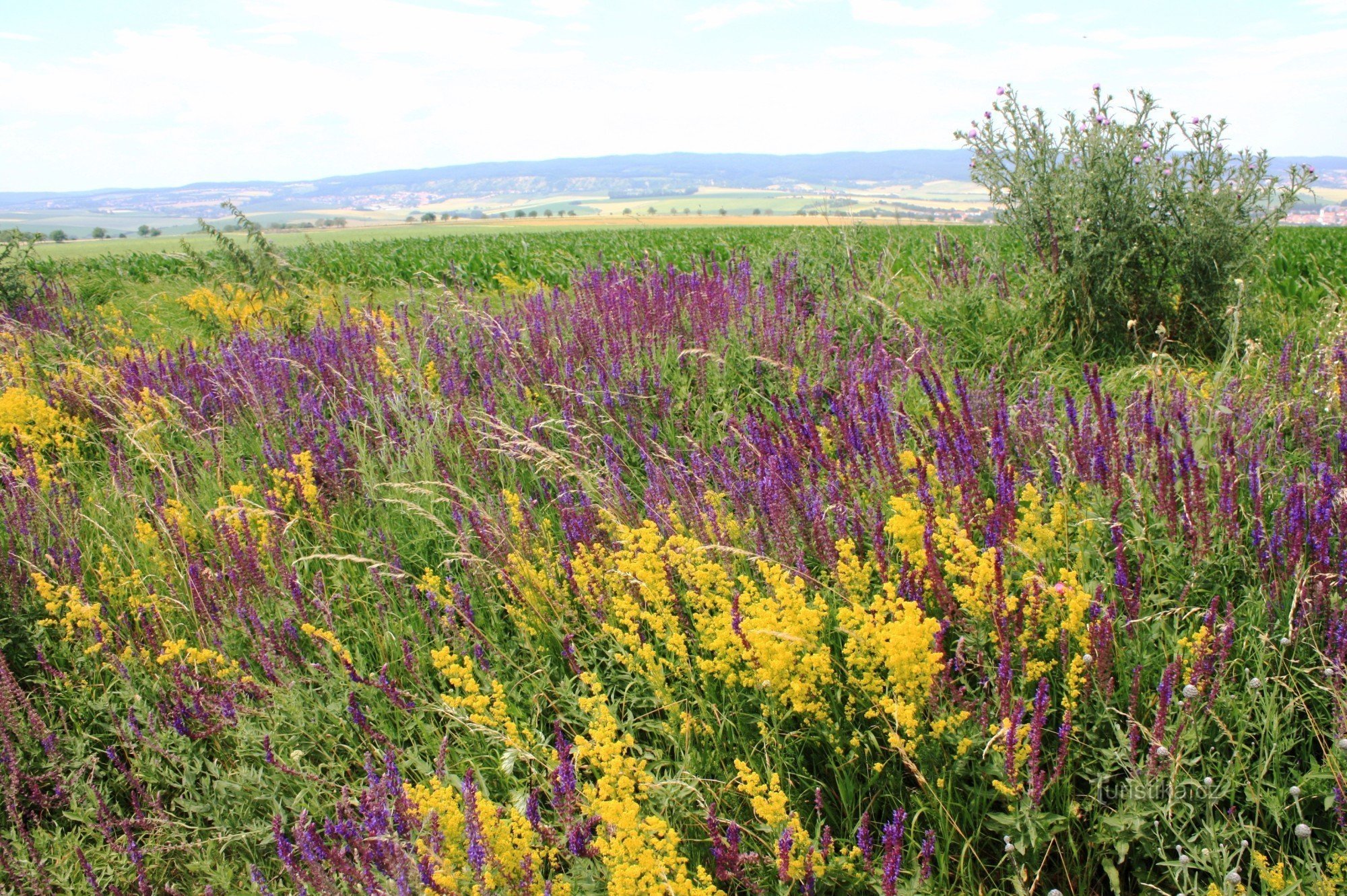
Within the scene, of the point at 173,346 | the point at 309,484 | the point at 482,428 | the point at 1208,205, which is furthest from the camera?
the point at 173,346

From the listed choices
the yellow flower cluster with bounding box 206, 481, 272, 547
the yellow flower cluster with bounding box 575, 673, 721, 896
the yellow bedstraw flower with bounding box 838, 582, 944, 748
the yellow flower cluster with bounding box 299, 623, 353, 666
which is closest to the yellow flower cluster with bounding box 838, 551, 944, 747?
the yellow bedstraw flower with bounding box 838, 582, 944, 748

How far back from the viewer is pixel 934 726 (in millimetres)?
1726

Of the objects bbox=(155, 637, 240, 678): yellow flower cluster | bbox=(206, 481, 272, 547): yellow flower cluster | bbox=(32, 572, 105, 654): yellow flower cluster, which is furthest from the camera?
bbox=(206, 481, 272, 547): yellow flower cluster

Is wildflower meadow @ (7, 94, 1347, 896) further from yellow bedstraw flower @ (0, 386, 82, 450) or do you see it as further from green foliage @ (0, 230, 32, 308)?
green foliage @ (0, 230, 32, 308)

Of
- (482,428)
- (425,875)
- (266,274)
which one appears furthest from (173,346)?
(425,875)

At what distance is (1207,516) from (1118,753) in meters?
0.87

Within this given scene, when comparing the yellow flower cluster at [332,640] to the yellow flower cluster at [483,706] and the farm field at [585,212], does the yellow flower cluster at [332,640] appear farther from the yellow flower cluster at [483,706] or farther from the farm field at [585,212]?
the farm field at [585,212]

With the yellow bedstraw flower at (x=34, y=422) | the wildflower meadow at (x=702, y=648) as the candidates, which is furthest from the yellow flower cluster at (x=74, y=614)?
the yellow bedstraw flower at (x=34, y=422)

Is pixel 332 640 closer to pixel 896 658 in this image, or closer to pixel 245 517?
pixel 245 517

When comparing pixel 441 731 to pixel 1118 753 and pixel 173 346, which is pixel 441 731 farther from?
pixel 173 346

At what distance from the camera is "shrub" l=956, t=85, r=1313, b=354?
5.41m

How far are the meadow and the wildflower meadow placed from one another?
17mm

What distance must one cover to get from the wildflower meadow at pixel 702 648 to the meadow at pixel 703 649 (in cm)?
2

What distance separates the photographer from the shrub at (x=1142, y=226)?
5414 mm
